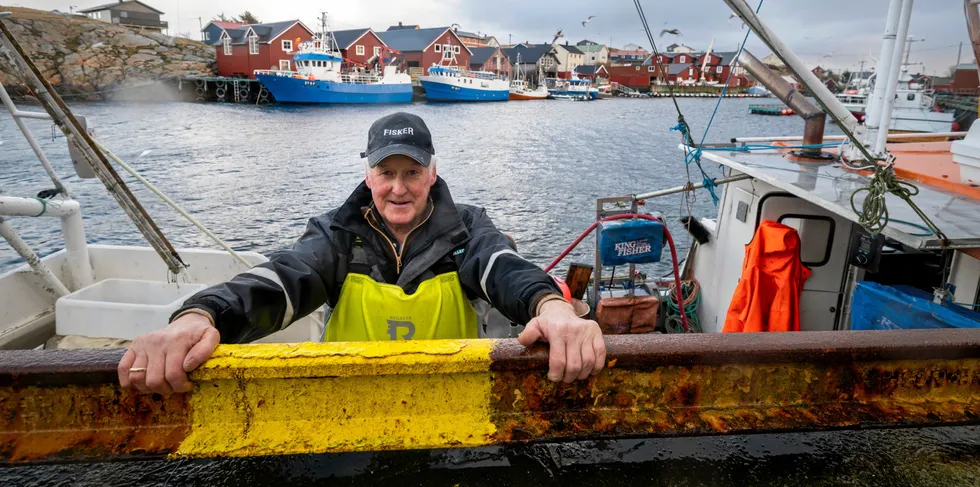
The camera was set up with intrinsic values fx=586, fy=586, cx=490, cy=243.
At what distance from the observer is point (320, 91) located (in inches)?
2361

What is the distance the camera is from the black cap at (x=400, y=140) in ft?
9.57

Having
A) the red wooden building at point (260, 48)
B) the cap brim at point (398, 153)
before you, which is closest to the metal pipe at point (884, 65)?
the cap brim at point (398, 153)

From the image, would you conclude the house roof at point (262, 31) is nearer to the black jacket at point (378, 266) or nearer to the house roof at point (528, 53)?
the house roof at point (528, 53)

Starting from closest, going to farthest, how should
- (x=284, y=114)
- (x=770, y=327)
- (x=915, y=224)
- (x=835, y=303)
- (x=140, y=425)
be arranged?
(x=140, y=425) → (x=915, y=224) → (x=770, y=327) → (x=835, y=303) → (x=284, y=114)

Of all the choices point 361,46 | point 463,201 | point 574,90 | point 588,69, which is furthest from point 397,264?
point 588,69

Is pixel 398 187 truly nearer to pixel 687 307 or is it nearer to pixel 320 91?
pixel 687 307

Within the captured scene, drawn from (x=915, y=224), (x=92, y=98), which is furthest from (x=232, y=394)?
(x=92, y=98)

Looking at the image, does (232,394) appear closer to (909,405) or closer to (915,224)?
(909,405)

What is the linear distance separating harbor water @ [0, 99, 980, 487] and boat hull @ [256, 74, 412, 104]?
2727 millimetres

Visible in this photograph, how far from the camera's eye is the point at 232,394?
211 centimetres

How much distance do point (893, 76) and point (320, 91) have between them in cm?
6019

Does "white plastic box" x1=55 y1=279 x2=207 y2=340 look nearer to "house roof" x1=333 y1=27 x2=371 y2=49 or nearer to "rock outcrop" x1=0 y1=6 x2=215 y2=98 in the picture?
"rock outcrop" x1=0 y1=6 x2=215 y2=98

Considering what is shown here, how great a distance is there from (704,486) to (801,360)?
614 mm

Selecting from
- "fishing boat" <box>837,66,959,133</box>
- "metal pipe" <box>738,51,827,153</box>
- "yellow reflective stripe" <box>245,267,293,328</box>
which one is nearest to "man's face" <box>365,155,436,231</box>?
"yellow reflective stripe" <box>245,267,293,328</box>
